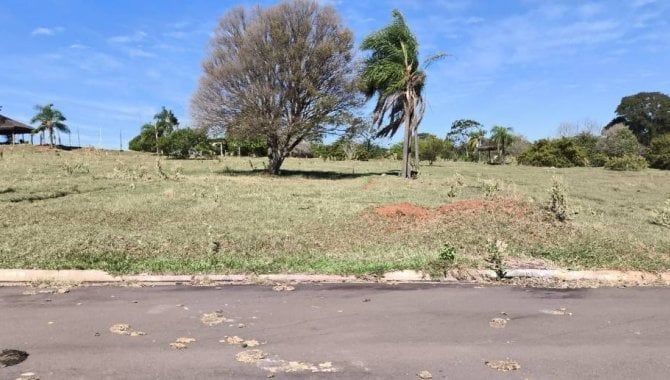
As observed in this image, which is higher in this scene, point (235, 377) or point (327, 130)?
point (327, 130)

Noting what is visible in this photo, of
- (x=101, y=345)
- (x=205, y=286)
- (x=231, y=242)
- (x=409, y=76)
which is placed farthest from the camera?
(x=409, y=76)

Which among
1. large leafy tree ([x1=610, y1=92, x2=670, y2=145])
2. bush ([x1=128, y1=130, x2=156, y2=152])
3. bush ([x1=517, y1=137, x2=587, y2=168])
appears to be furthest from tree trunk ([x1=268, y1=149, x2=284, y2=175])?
large leafy tree ([x1=610, y1=92, x2=670, y2=145])

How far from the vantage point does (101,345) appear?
15.3 ft

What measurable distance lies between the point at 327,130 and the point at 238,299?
22073mm

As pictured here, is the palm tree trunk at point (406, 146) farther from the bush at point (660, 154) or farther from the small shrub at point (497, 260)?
the bush at point (660, 154)

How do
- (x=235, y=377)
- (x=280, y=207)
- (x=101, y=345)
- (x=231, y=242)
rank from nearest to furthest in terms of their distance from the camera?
(x=235, y=377) → (x=101, y=345) → (x=231, y=242) → (x=280, y=207)

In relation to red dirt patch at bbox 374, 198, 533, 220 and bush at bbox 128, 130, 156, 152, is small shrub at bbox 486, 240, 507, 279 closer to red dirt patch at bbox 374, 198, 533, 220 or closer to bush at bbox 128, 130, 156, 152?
red dirt patch at bbox 374, 198, 533, 220

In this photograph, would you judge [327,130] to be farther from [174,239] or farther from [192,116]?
[174,239]

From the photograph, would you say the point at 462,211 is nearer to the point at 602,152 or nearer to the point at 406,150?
the point at 406,150

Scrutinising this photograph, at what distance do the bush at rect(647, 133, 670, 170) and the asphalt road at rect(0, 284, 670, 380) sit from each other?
5255 cm

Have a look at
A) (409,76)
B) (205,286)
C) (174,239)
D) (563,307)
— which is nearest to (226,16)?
(409,76)

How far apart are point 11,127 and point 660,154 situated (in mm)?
66678

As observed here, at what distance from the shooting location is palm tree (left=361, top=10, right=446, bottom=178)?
26766mm

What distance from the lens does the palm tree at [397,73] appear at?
26.8 metres
